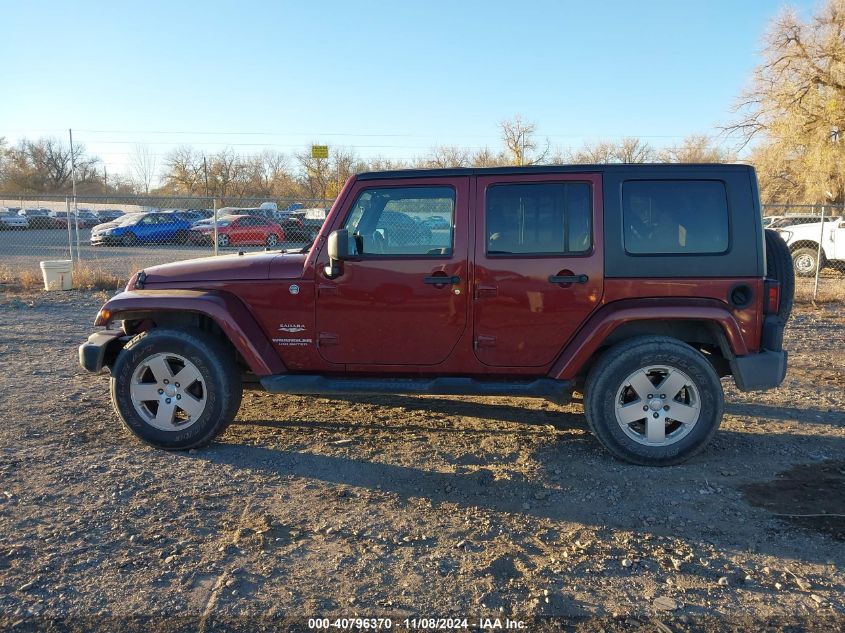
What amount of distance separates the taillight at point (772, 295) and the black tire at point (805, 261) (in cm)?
1231

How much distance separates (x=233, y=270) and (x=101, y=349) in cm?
111

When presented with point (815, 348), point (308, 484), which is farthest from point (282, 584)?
point (815, 348)

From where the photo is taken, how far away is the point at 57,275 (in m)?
12.1

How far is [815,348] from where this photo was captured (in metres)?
7.86

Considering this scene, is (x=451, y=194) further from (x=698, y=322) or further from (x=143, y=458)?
(x=143, y=458)

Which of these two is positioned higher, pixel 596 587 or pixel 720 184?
pixel 720 184

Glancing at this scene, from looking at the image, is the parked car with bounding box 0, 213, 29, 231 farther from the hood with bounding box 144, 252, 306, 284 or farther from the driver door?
the driver door

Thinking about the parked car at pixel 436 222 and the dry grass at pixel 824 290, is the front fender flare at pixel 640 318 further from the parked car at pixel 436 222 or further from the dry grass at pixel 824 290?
the dry grass at pixel 824 290

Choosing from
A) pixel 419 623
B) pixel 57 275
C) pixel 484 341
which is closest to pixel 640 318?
pixel 484 341

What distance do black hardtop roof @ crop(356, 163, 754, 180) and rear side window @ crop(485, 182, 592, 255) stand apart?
102 millimetres

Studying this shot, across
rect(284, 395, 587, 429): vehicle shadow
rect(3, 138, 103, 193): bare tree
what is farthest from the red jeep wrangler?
rect(3, 138, 103, 193): bare tree

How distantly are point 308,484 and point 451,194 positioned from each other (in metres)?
2.16

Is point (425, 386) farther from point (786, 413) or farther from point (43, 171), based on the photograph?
point (43, 171)

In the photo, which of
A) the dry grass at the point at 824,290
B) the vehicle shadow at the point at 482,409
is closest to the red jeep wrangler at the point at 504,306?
the vehicle shadow at the point at 482,409
